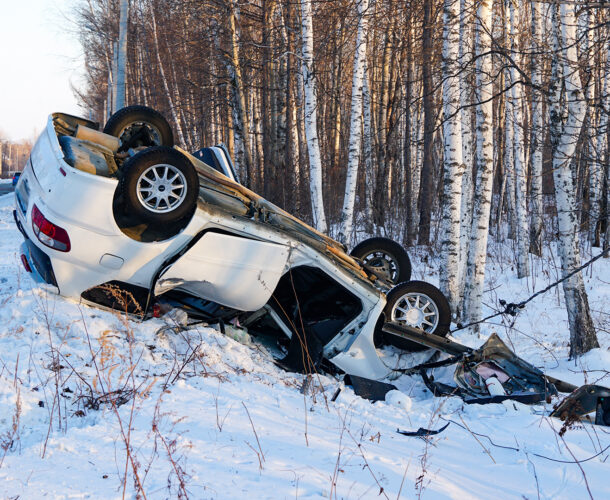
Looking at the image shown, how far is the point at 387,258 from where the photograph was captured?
602cm

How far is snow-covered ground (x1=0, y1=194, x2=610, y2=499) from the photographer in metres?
2.41

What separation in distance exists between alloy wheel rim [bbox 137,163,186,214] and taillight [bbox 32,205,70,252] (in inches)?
25.1

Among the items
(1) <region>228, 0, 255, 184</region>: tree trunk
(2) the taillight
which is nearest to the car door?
(2) the taillight

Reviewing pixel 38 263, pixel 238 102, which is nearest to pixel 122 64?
pixel 238 102

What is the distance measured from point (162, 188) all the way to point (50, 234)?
35.2 inches

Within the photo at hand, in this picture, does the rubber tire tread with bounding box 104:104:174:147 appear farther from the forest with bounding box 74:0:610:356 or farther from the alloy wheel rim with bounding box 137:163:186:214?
the forest with bounding box 74:0:610:356

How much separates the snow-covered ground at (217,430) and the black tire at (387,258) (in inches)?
61.5

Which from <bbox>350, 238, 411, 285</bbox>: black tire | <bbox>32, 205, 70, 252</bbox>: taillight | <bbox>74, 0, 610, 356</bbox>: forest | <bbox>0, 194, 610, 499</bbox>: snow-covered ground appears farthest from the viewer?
<bbox>74, 0, 610, 356</bbox>: forest

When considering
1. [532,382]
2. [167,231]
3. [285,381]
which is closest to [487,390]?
[532,382]

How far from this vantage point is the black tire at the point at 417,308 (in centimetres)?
496

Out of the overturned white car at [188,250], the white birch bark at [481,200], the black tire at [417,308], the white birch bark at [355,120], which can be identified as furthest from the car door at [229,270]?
the white birch bark at [355,120]

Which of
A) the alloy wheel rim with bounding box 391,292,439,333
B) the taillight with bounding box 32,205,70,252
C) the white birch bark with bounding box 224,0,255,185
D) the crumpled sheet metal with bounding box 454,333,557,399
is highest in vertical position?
the white birch bark with bounding box 224,0,255,185

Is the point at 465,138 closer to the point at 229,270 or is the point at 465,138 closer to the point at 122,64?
the point at 229,270

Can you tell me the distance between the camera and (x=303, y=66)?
10.0 m
